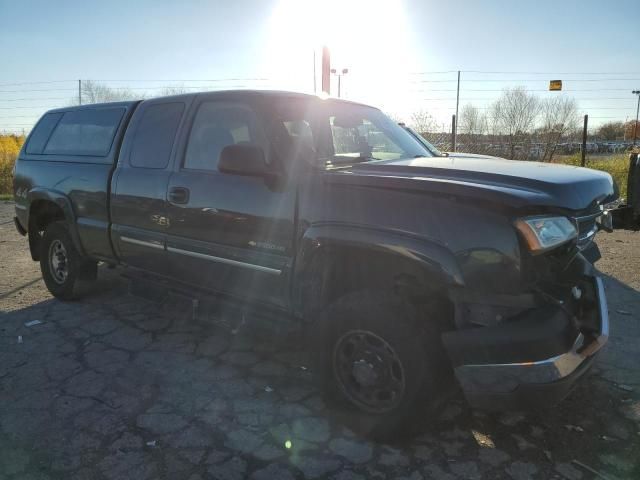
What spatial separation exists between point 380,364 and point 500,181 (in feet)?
3.80

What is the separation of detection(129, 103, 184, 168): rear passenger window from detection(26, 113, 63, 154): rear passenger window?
1.68 metres

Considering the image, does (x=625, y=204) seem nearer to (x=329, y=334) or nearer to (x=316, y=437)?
(x=329, y=334)

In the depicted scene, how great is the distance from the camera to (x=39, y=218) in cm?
532

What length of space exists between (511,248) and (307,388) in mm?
1773

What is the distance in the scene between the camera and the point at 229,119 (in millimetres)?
3555

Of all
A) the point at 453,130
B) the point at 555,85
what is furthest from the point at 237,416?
the point at 555,85

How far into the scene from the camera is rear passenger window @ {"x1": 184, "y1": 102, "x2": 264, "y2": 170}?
11.3ft

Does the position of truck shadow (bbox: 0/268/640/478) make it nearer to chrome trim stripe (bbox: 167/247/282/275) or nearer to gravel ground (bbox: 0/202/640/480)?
gravel ground (bbox: 0/202/640/480)

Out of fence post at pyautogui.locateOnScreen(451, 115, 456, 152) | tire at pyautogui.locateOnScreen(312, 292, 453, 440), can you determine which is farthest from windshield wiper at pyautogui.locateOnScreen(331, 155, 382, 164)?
fence post at pyautogui.locateOnScreen(451, 115, 456, 152)

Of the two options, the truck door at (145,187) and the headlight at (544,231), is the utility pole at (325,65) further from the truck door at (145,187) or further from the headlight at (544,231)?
the headlight at (544,231)

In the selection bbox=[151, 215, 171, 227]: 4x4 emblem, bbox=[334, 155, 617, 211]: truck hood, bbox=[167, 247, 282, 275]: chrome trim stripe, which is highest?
bbox=[334, 155, 617, 211]: truck hood

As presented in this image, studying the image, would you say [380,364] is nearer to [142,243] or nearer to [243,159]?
[243,159]

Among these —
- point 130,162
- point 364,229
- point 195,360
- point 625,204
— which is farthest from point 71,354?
point 625,204

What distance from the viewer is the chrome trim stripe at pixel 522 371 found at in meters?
2.23
